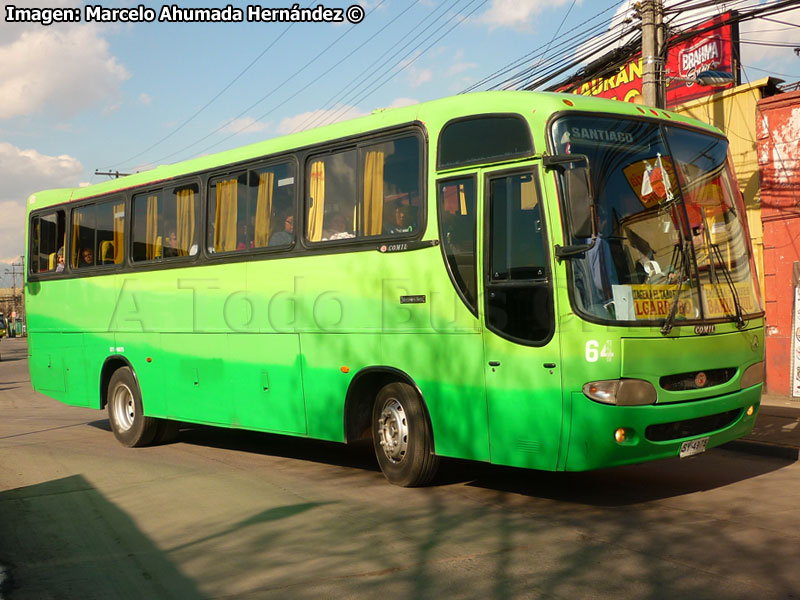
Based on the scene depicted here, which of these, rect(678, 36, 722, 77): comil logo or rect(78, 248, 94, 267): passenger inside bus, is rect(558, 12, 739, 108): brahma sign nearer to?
rect(678, 36, 722, 77): comil logo

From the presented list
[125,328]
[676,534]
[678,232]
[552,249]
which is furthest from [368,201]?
[125,328]

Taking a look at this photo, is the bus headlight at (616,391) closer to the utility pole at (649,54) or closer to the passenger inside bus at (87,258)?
the utility pole at (649,54)

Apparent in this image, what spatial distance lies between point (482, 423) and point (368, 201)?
2.50m

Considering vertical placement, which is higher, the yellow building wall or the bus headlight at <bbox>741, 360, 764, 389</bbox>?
the yellow building wall

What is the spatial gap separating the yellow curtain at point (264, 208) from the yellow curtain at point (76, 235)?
459 centimetres

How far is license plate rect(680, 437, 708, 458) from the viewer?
7.36 m

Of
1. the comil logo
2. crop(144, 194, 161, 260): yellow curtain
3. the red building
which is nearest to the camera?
crop(144, 194, 161, 260): yellow curtain

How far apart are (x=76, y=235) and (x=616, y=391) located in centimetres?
948

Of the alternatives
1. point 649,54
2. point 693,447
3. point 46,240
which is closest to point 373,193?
point 693,447

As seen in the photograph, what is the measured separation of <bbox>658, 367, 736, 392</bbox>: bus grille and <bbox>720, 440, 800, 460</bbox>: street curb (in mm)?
2780

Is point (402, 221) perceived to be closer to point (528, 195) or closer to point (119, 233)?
point (528, 195)

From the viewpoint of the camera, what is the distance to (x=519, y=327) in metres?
7.34

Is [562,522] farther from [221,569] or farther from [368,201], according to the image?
[368,201]

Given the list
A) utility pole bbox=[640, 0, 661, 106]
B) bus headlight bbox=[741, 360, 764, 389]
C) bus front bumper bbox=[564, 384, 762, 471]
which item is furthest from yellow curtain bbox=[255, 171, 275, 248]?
utility pole bbox=[640, 0, 661, 106]
